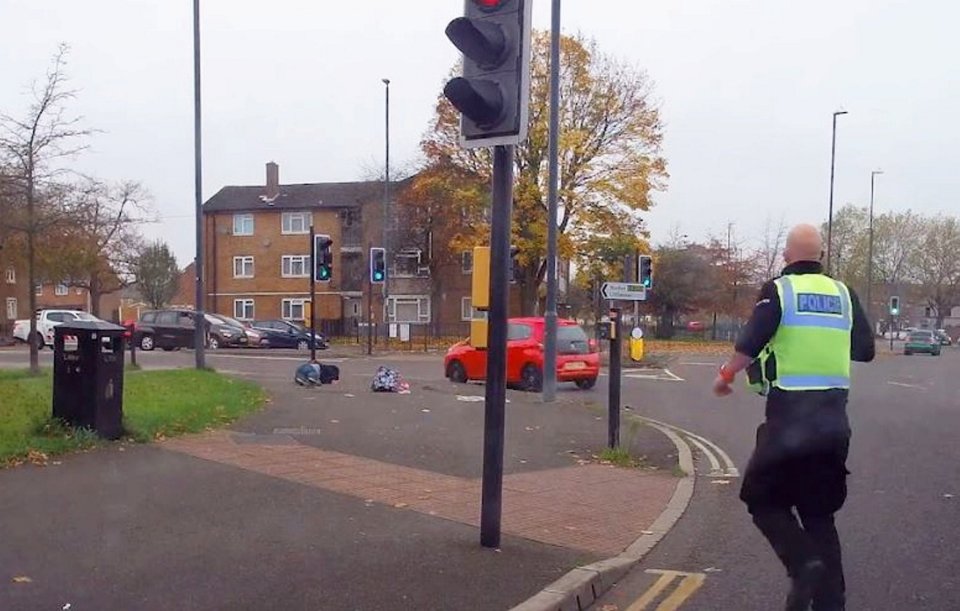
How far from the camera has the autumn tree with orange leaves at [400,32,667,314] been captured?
39531 mm

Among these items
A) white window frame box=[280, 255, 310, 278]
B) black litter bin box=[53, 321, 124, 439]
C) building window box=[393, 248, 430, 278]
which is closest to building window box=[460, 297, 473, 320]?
building window box=[393, 248, 430, 278]

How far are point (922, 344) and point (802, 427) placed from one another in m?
54.1

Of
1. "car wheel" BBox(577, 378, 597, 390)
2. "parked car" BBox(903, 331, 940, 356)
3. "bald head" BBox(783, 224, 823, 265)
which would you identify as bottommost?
"parked car" BBox(903, 331, 940, 356)

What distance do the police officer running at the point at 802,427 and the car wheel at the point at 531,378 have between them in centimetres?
1660

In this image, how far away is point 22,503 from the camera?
24.2 feet

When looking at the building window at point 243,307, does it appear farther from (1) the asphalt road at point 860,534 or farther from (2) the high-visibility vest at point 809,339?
(2) the high-visibility vest at point 809,339

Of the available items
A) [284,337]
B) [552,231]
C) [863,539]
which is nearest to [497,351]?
[863,539]

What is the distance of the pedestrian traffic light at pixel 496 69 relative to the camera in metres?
6.43

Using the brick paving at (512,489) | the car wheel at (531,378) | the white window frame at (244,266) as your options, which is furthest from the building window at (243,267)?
the brick paving at (512,489)

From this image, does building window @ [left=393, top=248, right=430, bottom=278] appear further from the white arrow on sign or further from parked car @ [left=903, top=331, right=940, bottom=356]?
the white arrow on sign

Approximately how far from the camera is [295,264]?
61.4 meters

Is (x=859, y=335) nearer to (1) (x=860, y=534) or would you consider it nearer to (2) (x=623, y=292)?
(1) (x=860, y=534)

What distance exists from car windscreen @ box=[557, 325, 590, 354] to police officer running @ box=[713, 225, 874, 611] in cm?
1730

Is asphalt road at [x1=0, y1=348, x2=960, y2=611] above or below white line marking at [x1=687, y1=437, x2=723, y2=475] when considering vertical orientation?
above
